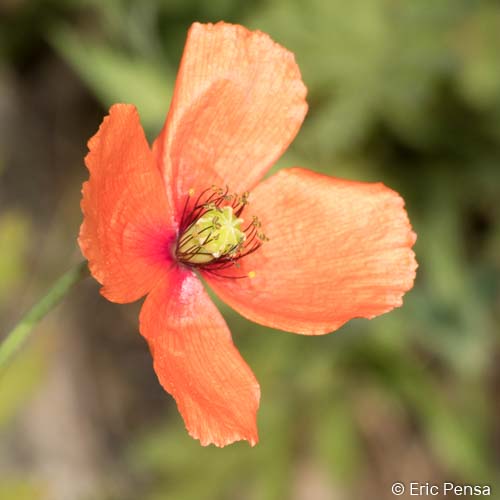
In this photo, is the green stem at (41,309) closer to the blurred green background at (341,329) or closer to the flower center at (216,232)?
the flower center at (216,232)

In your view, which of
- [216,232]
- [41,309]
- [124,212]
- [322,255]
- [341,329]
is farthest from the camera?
[341,329]

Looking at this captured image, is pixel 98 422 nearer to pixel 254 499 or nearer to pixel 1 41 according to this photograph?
pixel 254 499

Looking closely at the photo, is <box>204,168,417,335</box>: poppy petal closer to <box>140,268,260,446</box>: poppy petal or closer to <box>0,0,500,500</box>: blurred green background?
<box>140,268,260,446</box>: poppy petal

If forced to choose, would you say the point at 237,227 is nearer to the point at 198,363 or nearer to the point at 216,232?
the point at 216,232

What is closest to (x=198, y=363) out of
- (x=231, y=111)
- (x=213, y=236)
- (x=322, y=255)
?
(x=213, y=236)

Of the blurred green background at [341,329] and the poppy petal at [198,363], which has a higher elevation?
the poppy petal at [198,363]

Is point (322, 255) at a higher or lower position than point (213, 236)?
lower

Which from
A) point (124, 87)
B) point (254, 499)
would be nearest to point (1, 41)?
point (124, 87)

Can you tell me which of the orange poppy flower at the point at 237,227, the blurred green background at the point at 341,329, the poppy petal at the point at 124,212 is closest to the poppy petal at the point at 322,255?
the orange poppy flower at the point at 237,227
